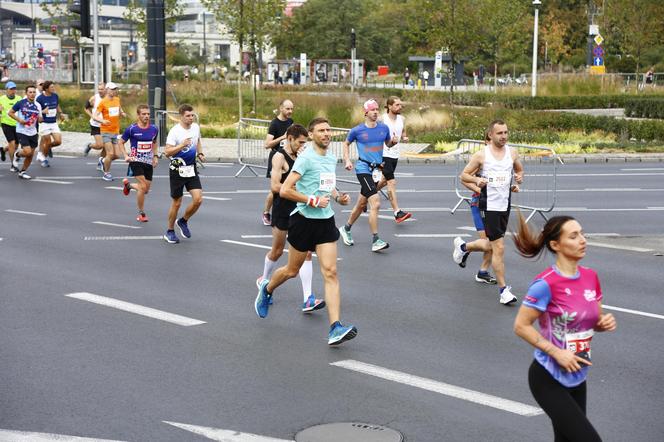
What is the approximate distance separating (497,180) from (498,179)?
0.05 feet

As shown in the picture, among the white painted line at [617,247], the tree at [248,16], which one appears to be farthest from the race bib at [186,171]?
the tree at [248,16]

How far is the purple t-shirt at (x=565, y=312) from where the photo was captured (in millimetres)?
5613

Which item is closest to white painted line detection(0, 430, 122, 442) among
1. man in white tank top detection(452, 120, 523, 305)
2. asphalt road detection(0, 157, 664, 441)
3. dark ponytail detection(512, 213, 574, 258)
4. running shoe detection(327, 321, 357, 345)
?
asphalt road detection(0, 157, 664, 441)

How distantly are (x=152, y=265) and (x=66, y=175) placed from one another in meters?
10.7

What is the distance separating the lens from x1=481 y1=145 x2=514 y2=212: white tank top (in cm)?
1127

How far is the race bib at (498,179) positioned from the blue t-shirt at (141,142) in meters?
6.90

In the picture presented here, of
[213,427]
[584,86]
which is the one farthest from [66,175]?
[584,86]

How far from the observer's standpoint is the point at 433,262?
13398mm

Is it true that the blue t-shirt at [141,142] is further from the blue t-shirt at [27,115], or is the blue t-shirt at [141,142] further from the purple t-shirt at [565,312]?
the purple t-shirt at [565,312]

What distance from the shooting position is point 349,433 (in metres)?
6.98

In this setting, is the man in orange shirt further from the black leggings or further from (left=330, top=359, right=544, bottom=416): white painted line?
the black leggings

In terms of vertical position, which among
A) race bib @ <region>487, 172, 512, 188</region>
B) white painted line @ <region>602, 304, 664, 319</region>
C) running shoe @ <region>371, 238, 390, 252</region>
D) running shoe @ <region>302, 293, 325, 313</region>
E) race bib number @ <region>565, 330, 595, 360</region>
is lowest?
white painted line @ <region>602, 304, 664, 319</region>

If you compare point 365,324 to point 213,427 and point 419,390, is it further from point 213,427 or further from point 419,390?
point 213,427

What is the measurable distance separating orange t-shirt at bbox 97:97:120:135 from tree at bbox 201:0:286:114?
57.2ft
